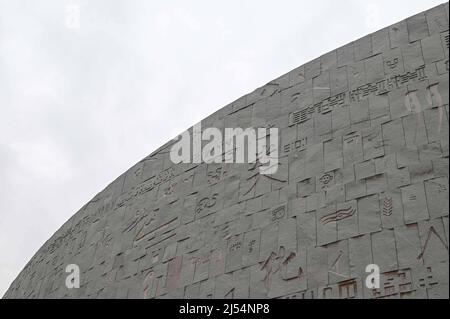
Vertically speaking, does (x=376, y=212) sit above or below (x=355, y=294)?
above

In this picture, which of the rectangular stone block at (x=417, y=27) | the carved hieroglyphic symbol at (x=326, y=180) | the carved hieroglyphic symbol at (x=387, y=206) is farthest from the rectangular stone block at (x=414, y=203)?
the rectangular stone block at (x=417, y=27)

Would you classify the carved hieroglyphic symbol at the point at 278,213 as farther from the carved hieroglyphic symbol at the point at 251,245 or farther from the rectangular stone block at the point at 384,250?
the rectangular stone block at the point at 384,250

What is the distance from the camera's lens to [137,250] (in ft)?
26.7

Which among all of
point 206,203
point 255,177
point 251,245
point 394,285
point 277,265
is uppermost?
point 255,177

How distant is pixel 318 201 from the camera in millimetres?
6375

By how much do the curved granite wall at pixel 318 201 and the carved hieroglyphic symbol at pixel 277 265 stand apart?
13mm

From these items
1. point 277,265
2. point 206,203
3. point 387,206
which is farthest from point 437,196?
point 206,203

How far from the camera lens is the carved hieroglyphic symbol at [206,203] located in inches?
300

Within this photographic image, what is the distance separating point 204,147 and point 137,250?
1674mm

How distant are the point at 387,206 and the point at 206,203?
8.33ft

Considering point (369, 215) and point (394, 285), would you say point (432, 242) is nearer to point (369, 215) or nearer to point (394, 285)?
point (394, 285)

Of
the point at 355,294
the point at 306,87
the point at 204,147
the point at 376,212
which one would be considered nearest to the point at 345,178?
the point at 376,212
